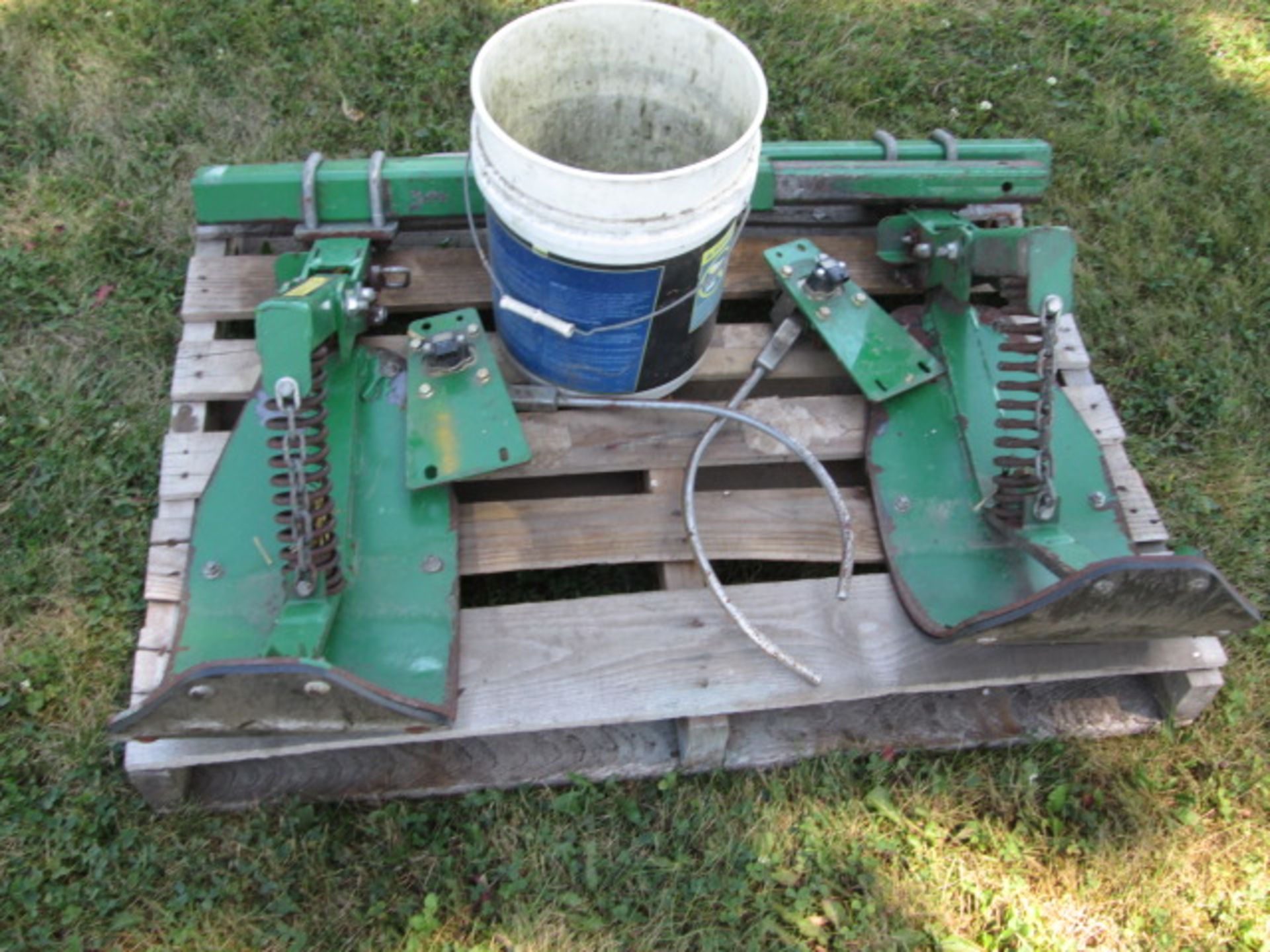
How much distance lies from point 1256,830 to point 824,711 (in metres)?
0.91

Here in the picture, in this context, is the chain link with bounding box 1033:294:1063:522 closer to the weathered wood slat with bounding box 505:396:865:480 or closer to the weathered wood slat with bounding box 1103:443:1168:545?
the weathered wood slat with bounding box 1103:443:1168:545

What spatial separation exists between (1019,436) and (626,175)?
0.96m

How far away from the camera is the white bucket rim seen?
5.61 ft

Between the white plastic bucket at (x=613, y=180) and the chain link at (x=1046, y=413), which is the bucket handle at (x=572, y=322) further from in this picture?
the chain link at (x=1046, y=413)

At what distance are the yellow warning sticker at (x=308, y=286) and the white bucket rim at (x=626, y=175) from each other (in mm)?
462

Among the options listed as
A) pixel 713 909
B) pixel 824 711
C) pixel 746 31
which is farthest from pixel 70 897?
pixel 746 31

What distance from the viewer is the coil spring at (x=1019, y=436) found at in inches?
78.4

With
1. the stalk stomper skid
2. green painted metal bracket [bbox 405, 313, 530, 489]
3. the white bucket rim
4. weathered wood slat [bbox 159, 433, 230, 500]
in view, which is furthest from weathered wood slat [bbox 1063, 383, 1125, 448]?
weathered wood slat [bbox 159, 433, 230, 500]

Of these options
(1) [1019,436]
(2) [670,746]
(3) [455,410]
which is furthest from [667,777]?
(1) [1019,436]

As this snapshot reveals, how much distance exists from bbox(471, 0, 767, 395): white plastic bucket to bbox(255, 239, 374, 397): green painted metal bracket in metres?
0.30

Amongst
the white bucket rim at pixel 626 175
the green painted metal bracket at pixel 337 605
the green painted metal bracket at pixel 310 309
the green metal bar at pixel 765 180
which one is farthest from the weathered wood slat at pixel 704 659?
the green metal bar at pixel 765 180

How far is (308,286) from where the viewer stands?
2031 mm

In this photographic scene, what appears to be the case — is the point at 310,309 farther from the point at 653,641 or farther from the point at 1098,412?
the point at 1098,412

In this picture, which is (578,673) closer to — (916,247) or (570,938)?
(570,938)
